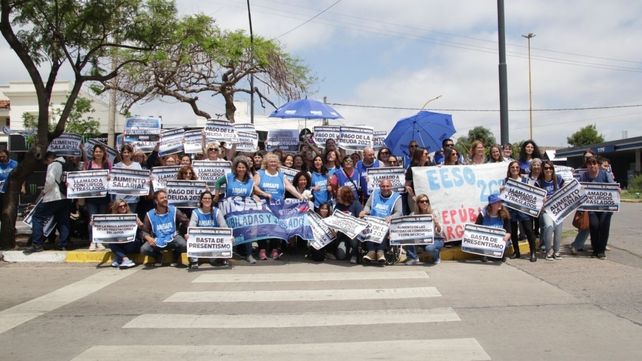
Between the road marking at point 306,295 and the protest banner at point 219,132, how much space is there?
17.0 ft

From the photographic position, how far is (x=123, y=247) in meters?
Answer: 9.58

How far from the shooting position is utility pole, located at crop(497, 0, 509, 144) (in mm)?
11977

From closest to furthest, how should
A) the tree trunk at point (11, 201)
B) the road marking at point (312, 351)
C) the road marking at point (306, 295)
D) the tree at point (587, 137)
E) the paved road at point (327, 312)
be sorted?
the road marking at point (312, 351), the paved road at point (327, 312), the road marking at point (306, 295), the tree trunk at point (11, 201), the tree at point (587, 137)

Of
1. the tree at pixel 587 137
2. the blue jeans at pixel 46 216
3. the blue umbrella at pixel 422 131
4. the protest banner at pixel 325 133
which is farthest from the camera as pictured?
the tree at pixel 587 137

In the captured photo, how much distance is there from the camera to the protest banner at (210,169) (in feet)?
35.0

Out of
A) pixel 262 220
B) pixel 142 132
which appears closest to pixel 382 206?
pixel 262 220

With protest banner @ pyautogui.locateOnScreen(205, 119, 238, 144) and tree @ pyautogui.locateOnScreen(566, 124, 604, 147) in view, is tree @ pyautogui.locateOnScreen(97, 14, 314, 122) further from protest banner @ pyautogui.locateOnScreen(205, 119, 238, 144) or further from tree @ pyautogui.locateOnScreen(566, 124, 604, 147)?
tree @ pyautogui.locateOnScreen(566, 124, 604, 147)

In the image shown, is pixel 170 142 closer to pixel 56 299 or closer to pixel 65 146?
pixel 65 146

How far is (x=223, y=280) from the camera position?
27.5 feet

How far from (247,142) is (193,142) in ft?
4.22

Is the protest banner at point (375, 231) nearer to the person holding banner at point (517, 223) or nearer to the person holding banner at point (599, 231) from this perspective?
the person holding banner at point (517, 223)

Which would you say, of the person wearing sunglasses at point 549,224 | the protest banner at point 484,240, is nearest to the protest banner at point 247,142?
the protest banner at point 484,240

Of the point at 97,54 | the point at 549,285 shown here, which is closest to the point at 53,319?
the point at 549,285

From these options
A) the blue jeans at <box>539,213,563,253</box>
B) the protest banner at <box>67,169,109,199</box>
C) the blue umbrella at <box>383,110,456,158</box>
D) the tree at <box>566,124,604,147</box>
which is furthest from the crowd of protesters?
the tree at <box>566,124,604,147</box>
